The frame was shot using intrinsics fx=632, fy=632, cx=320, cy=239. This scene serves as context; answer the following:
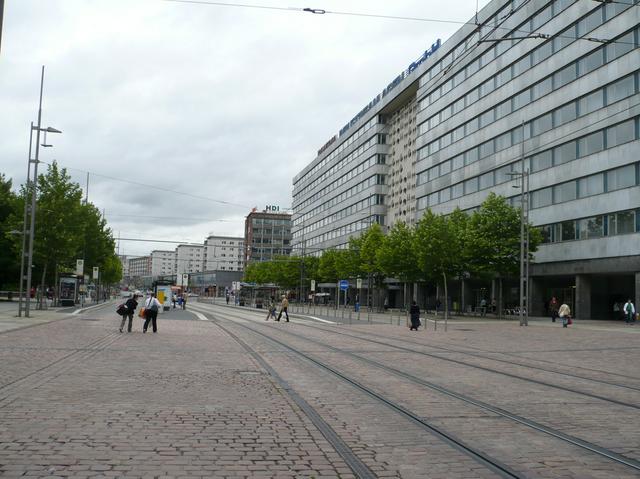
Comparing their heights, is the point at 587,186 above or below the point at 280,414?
above

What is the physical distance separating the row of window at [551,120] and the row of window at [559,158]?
5.92ft

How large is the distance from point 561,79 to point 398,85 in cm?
3571

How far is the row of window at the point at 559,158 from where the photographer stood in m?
42.0

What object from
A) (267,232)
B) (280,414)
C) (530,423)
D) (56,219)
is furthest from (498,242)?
(267,232)

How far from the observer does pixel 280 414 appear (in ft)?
25.8

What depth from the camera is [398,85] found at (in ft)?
270

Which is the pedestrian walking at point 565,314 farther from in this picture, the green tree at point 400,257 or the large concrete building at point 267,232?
the large concrete building at point 267,232

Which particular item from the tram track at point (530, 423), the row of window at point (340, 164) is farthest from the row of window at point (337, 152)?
the tram track at point (530, 423)

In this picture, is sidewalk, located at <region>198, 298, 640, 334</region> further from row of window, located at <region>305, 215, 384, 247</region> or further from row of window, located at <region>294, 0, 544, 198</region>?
row of window, located at <region>305, 215, 384, 247</region>

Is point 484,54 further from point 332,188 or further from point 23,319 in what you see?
point 332,188

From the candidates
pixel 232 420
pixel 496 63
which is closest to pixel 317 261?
pixel 496 63

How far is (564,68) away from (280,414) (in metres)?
47.1

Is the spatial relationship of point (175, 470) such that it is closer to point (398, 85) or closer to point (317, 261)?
point (398, 85)

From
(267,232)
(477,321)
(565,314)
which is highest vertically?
(267,232)
